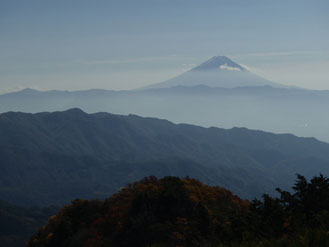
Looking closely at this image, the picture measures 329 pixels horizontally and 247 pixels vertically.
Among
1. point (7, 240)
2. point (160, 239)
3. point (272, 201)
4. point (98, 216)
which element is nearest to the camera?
point (272, 201)

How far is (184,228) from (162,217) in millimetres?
2562

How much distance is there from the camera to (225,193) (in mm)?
51375

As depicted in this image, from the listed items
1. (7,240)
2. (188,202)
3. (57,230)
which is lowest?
(7,240)

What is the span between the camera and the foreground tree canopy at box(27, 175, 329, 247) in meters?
23.2

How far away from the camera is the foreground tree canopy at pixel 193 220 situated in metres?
23.2

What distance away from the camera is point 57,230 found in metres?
40.1

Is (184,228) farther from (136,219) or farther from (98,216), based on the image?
(98,216)

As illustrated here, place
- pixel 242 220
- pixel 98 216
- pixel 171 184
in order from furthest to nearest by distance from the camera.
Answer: pixel 98 216
pixel 171 184
pixel 242 220

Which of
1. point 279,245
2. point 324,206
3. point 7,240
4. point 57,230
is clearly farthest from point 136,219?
point 7,240

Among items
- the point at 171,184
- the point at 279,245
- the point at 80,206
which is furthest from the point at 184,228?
the point at 279,245

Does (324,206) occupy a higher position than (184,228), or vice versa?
(324,206)

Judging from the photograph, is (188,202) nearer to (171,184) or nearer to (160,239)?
(171,184)

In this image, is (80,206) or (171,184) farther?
(80,206)

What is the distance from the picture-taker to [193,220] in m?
35.2
